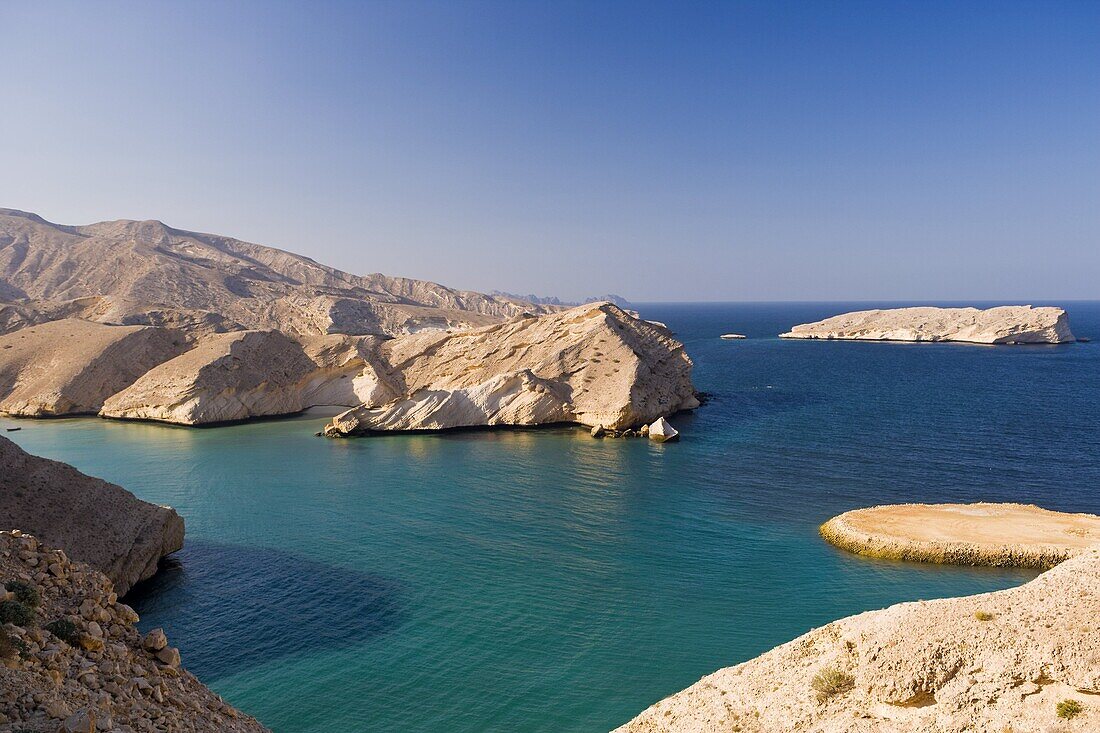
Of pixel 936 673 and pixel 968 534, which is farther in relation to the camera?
pixel 968 534

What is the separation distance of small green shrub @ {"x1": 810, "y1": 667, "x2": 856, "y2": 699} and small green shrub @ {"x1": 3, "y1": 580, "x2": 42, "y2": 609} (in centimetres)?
1435

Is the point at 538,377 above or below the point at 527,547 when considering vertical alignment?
above

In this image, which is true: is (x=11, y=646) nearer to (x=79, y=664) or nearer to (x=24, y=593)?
(x=79, y=664)

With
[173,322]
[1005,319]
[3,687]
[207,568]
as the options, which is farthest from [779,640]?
[1005,319]

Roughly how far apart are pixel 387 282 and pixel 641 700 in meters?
186

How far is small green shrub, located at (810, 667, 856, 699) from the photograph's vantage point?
1104cm

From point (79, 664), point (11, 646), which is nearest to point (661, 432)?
point (79, 664)

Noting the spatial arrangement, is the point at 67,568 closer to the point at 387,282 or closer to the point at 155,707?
the point at 155,707

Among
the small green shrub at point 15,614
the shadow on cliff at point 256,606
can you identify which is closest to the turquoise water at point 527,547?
the shadow on cliff at point 256,606

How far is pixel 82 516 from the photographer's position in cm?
2300

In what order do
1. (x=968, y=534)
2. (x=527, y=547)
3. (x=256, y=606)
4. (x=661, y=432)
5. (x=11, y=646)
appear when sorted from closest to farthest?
(x=11, y=646), (x=256, y=606), (x=968, y=534), (x=527, y=547), (x=661, y=432)

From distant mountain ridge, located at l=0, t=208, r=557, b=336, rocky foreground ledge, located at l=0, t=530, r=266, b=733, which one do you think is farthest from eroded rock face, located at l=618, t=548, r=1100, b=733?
distant mountain ridge, located at l=0, t=208, r=557, b=336

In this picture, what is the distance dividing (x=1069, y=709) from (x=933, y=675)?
182 centimetres

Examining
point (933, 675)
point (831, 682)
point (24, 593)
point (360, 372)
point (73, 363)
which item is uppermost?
point (73, 363)
